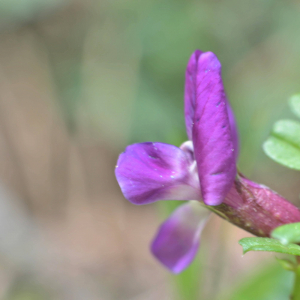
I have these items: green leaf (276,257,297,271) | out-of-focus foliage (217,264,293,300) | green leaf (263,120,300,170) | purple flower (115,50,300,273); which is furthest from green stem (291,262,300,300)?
out-of-focus foliage (217,264,293,300)

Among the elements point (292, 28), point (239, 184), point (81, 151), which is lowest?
point (81, 151)

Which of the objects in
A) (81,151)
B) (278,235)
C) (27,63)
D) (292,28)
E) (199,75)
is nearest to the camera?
(278,235)

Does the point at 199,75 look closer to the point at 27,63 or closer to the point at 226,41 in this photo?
the point at 226,41

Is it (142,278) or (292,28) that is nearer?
(142,278)

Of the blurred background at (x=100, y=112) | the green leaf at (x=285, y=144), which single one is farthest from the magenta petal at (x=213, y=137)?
the blurred background at (x=100, y=112)

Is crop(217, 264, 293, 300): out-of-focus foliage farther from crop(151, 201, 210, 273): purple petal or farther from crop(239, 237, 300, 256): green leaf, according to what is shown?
crop(239, 237, 300, 256): green leaf

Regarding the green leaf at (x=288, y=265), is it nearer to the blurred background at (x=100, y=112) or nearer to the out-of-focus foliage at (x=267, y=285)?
the out-of-focus foliage at (x=267, y=285)

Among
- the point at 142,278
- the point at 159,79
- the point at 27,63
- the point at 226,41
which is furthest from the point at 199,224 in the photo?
the point at 27,63
